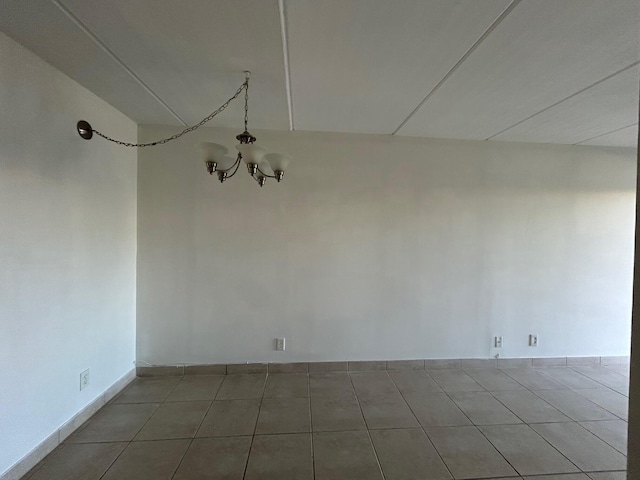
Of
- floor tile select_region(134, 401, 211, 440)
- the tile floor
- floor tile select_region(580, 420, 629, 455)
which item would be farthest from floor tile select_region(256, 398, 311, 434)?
floor tile select_region(580, 420, 629, 455)

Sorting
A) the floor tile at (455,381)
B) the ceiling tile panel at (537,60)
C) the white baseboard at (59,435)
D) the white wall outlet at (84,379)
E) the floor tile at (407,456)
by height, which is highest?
the ceiling tile panel at (537,60)

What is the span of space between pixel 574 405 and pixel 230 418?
2804 mm

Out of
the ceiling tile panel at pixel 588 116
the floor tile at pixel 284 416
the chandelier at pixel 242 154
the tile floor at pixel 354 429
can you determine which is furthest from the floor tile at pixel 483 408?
the ceiling tile panel at pixel 588 116

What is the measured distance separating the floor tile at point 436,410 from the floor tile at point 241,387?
130 cm

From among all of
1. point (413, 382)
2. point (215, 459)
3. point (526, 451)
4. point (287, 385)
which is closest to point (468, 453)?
point (526, 451)

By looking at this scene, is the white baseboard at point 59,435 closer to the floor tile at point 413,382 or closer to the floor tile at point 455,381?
the floor tile at point 413,382

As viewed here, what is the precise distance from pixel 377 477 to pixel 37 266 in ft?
7.69

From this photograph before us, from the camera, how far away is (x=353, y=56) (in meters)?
1.62

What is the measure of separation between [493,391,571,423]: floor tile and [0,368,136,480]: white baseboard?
325 centimetres

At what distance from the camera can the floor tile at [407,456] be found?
162 centimetres

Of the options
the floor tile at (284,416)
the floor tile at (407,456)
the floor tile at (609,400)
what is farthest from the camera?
the floor tile at (609,400)

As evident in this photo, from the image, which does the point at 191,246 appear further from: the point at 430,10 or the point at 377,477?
the point at 430,10

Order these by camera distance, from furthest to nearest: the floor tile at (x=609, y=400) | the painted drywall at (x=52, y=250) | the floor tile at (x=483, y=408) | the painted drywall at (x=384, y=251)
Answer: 1. the painted drywall at (x=384, y=251)
2. the floor tile at (x=609, y=400)
3. the floor tile at (x=483, y=408)
4. the painted drywall at (x=52, y=250)

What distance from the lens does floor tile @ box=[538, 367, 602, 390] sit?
2.64m
